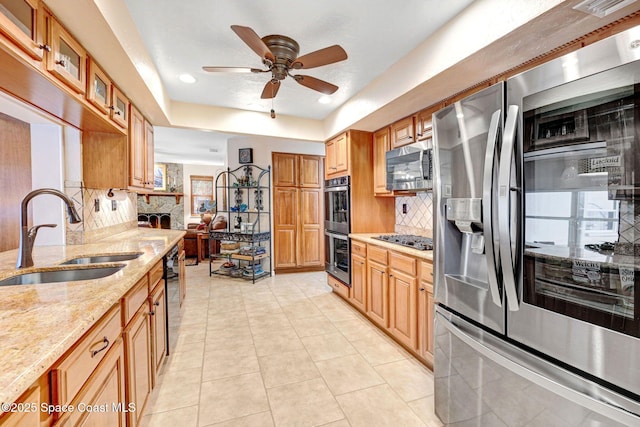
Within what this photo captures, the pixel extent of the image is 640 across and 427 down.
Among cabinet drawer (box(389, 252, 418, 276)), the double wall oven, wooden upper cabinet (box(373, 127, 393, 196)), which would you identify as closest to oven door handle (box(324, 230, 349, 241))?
the double wall oven

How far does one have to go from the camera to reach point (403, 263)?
2.38 metres

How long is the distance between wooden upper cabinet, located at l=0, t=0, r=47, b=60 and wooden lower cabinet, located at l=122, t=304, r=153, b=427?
4.25 ft

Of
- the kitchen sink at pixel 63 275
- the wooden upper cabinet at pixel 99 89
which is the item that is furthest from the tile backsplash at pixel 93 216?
the kitchen sink at pixel 63 275

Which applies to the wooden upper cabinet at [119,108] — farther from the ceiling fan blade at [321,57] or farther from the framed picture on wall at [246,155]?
the framed picture on wall at [246,155]

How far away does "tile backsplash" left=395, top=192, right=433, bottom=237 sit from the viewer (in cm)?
302

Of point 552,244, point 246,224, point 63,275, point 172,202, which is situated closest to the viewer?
point 552,244

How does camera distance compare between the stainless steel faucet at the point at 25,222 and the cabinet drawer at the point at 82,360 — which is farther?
the stainless steel faucet at the point at 25,222

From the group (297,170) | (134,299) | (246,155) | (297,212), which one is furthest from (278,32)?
(297,212)

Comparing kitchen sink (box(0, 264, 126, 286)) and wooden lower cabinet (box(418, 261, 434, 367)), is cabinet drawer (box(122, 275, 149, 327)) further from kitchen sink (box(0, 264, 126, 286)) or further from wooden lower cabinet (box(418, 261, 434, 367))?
wooden lower cabinet (box(418, 261, 434, 367))

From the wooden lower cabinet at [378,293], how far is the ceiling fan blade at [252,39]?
6.59ft

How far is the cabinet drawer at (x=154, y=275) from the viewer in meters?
1.77

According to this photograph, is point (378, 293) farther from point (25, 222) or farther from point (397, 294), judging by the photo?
point (25, 222)

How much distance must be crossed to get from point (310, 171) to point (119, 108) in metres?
3.26

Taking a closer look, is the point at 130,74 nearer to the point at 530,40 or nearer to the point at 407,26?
the point at 407,26
